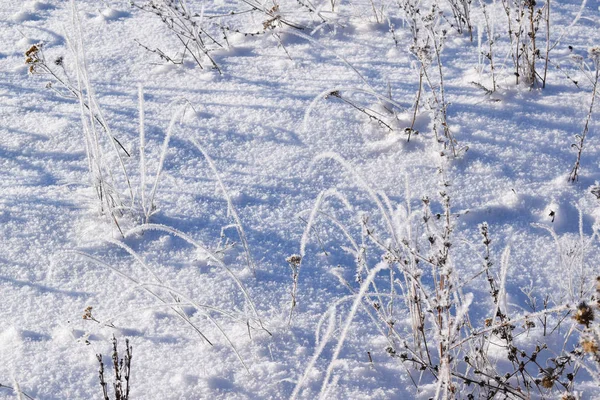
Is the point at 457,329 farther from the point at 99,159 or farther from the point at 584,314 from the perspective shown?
the point at 99,159

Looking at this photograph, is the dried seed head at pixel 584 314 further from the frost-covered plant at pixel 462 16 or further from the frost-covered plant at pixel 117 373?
the frost-covered plant at pixel 462 16

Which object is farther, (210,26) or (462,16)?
(210,26)

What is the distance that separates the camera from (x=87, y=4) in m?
3.85

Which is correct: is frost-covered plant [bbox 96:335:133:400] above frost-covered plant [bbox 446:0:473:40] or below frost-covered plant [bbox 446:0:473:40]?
below

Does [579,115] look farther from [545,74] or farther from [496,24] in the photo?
[496,24]

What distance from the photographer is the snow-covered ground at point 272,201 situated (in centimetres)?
172

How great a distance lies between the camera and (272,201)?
7.45 feet

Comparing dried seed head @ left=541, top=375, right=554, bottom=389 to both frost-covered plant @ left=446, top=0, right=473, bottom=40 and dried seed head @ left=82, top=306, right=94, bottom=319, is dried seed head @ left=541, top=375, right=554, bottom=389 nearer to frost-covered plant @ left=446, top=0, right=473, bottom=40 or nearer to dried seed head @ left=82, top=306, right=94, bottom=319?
dried seed head @ left=82, top=306, right=94, bottom=319

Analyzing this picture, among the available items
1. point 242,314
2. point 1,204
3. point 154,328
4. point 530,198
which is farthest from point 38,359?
point 530,198

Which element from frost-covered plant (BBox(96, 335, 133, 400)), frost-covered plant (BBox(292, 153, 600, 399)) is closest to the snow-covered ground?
frost-covered plant (BBox(292, 153, 600, 399))

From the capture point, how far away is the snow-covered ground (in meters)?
1.72

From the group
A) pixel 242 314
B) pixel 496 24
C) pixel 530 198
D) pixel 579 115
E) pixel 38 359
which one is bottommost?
pixel 38 359

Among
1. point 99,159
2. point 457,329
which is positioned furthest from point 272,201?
point 457,329

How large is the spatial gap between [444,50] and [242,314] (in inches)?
73.2
